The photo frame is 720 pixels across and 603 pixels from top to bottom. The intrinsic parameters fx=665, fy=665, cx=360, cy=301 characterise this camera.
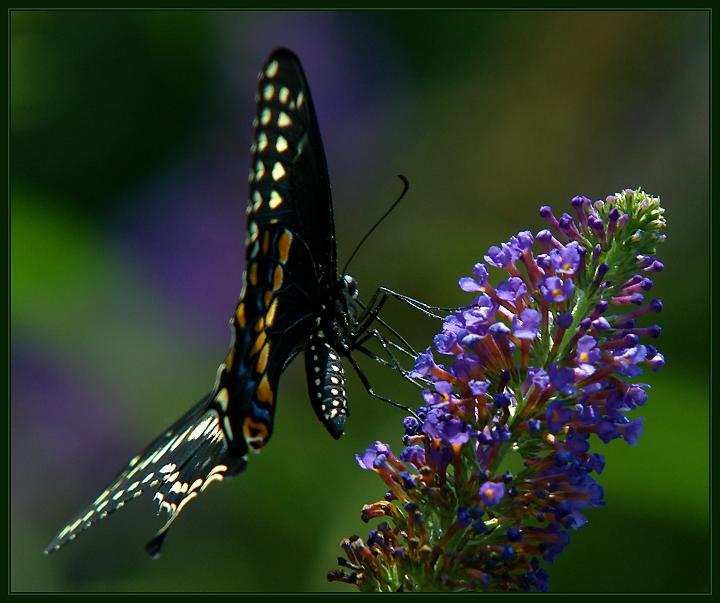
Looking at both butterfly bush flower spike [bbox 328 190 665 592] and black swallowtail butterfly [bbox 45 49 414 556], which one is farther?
black swallowtail butterfly [bbox 45 49 414 556]

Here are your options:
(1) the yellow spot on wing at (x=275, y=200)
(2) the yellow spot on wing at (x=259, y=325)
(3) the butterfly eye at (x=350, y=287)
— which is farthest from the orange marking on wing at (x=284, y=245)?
(3) the butterfly eye at (x=350, y=287)

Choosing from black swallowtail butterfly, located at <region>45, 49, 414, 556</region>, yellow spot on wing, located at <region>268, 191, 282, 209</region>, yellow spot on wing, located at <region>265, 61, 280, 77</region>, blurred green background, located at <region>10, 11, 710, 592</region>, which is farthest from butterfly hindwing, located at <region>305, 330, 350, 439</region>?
blurred green background, located at <region>10, 11, 710, 592</region>

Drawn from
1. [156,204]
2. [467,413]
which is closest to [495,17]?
[156,204]

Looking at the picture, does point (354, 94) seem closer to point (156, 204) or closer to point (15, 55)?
point (156, 204)

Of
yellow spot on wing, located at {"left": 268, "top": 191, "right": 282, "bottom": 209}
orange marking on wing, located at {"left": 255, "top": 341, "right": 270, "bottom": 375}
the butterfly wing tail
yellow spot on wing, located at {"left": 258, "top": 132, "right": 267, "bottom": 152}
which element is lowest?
the butterfly wing tail

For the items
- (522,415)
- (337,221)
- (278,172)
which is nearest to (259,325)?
(278,172)

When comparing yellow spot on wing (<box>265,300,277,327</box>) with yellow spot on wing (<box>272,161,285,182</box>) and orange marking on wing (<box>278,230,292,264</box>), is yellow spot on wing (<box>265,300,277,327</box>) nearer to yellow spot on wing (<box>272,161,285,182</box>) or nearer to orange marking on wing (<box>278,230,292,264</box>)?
orange marking on wing (<box>278,230,292,264</box>)

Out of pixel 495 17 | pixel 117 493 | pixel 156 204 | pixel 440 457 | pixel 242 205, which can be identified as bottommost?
pixel 117 493
